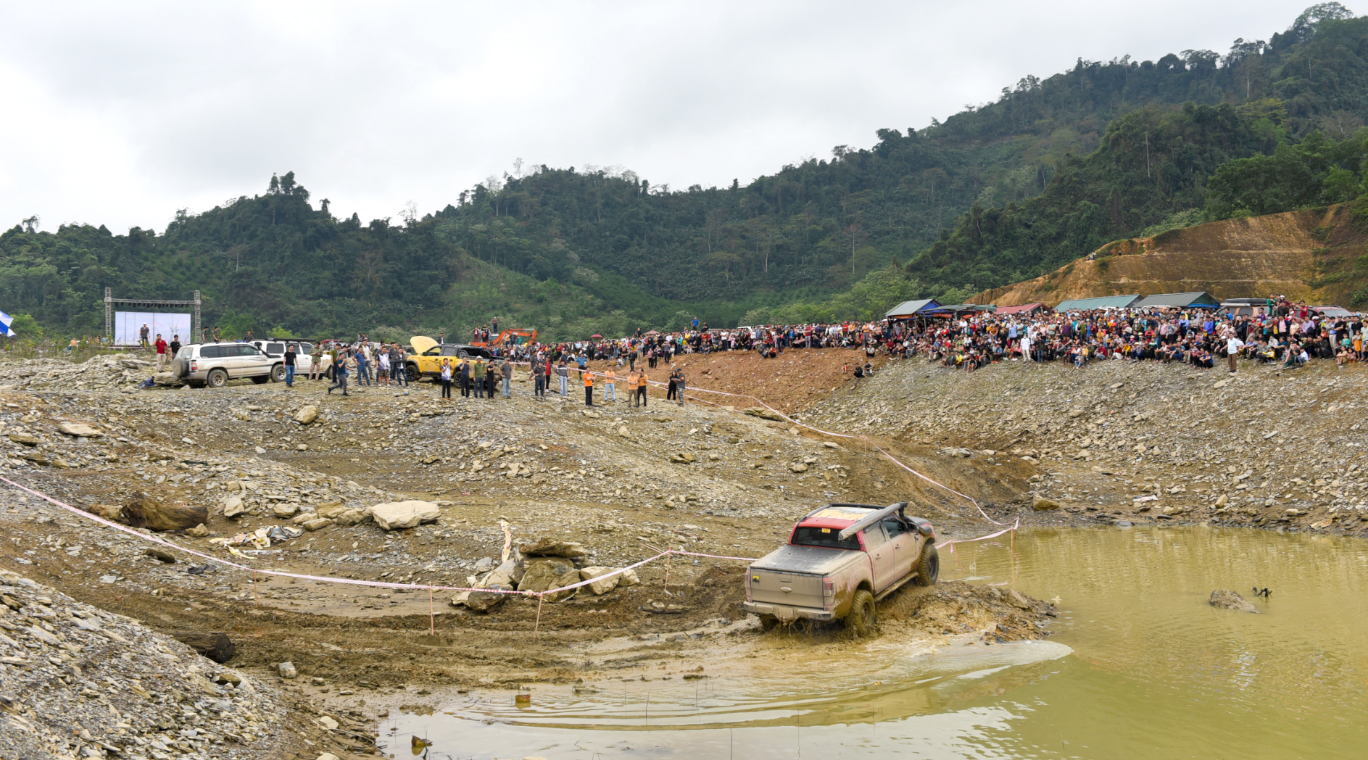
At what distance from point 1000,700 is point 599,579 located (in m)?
6.36

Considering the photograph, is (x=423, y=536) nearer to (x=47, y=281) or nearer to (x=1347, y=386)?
(x=1347, y=386)

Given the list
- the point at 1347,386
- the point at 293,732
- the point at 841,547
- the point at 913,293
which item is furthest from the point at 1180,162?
the point at 293,732

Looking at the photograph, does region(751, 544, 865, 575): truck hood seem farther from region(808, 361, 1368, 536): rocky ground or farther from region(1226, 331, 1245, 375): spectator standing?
region(1226, 331, 1245, 375): spectator standing

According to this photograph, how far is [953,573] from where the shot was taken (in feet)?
54.5

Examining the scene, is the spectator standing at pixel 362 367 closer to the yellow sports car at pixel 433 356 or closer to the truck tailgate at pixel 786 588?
the yellow sports car at pixel 433 356

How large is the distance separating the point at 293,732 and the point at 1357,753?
1048 cm

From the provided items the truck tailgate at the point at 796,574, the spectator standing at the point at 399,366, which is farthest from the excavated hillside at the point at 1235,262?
the truck tailgate at the point at 796,574

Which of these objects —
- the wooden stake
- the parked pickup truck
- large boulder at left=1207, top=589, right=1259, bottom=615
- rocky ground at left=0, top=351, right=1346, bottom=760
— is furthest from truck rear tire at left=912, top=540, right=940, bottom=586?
the wooden stake

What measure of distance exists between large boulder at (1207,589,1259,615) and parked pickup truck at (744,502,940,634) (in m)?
5.02

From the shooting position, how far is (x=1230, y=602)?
13.6m

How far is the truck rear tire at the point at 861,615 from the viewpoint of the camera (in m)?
11.6

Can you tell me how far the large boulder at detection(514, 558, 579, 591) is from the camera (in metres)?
13.4

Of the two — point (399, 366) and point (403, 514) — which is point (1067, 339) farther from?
point (403, 514)

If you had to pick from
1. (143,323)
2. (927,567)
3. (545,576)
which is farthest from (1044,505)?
(143,323)
